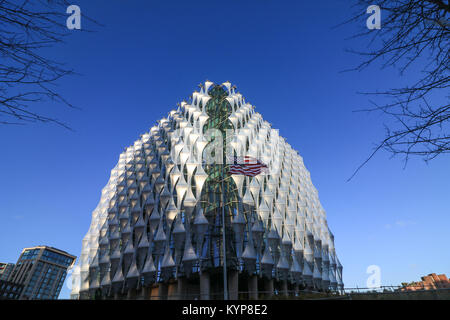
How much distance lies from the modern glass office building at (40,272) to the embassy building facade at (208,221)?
11163 cm

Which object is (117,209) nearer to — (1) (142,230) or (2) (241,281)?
(1) (142,230)

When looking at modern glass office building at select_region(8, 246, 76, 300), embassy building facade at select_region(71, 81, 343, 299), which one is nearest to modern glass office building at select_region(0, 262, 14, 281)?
modern glass office building at select_region(8, 246, 76, 300)

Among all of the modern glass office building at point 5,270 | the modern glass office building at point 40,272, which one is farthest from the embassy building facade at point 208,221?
the modern glass office building at point 5,270

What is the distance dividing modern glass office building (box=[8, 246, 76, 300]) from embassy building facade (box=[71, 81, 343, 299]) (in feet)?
366

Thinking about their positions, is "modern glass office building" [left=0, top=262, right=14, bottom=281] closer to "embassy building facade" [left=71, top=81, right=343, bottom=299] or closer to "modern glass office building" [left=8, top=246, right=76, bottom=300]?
"modern glass office building" [left=8, top=246, right=76, bottom=300]

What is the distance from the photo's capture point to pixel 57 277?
140 meters

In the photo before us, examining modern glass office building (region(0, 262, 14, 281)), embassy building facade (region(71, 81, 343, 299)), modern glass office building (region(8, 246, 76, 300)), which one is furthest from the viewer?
modern glass office building (region(0, 262, 14, 281))

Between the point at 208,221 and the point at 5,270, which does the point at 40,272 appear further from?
the point at 208,221

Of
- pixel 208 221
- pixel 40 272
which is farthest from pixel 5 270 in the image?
pixel 208 221

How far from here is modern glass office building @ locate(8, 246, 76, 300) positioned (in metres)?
131

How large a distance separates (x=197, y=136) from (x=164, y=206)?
997 cm

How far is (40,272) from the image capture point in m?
134

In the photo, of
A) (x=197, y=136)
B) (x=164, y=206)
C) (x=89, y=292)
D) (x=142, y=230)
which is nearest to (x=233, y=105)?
(x=197, y=136)

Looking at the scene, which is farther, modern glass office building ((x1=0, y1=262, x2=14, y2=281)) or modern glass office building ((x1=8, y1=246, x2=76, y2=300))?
modern glass office building ((x1=0, y1=262, x2=14, y2=281))
